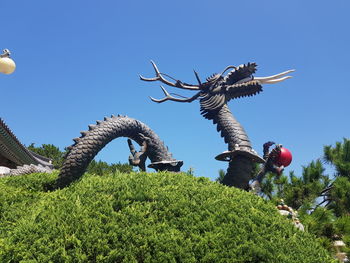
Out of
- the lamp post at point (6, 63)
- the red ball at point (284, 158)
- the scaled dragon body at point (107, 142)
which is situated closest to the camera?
the scaled dragon body at point (107, 142)

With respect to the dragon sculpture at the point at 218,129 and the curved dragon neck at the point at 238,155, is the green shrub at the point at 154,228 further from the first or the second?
the curved dragon neck at the point at 238,155

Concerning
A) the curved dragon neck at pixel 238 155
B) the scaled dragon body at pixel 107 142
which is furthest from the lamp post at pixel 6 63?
the curved dragon neck at pixel 238 155

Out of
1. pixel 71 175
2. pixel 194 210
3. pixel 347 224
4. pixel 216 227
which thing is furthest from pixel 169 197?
pixel 347 224

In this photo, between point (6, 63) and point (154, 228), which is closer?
point (154, 228)

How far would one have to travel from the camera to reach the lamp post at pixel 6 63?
7.96m

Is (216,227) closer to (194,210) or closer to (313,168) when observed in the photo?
(194,210)

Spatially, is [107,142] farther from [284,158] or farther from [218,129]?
[284,158]

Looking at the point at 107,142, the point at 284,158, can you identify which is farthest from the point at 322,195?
the point at 107,142

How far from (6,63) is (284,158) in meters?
6.34

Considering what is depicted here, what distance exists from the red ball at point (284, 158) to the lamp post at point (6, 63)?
6.19 meters

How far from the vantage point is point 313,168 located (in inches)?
504

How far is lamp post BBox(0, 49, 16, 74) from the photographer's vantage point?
796cm

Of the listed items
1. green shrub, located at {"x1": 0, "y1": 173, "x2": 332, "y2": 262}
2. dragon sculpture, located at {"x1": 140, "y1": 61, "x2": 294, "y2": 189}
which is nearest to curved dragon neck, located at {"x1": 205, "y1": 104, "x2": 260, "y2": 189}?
dragon sculpture, located at {"x1": 140, "y1": 61, "x2": 294, "y2": 189}

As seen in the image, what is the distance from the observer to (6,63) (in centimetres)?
797
